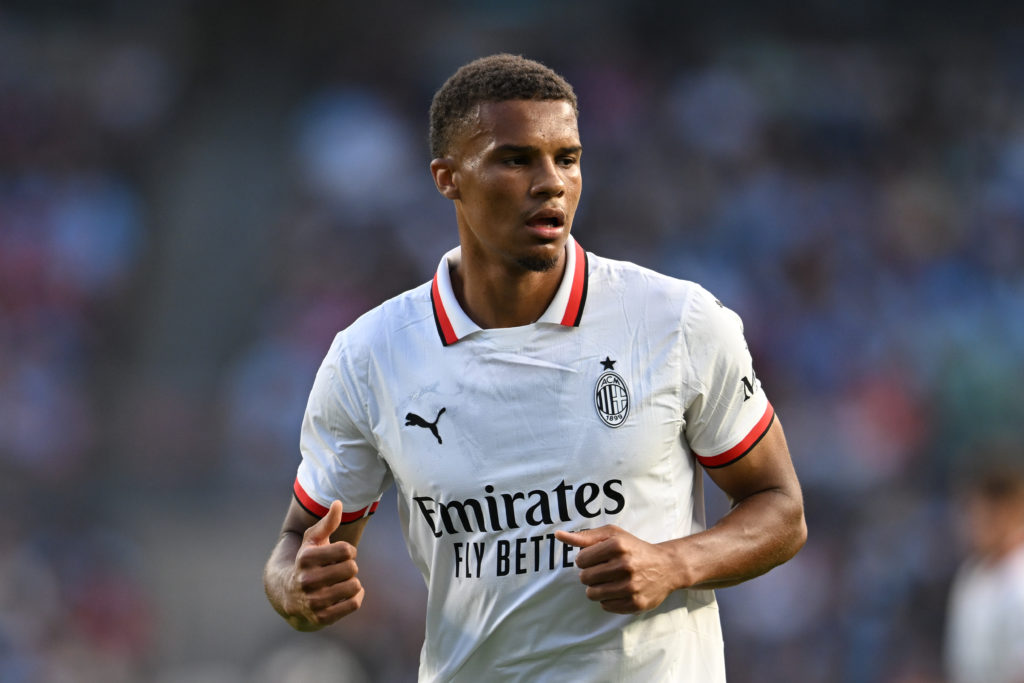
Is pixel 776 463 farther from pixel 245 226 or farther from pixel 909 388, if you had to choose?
pixel 245 226

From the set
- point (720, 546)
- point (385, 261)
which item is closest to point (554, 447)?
point (720, 546)

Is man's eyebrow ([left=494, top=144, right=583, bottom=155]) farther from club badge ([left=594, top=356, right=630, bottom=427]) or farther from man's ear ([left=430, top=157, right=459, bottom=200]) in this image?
club badge ([left=594, top=356, right=630, bottom=427])

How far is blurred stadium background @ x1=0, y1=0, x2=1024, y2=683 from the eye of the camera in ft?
31.1

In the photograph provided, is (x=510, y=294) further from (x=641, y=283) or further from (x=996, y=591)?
(x=996, y=591)

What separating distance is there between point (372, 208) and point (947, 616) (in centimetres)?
596

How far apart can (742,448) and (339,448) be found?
3.45 feet

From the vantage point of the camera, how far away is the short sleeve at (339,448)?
346 cm

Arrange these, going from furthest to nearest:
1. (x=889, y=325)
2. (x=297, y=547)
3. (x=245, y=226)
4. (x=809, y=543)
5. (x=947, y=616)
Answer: (x=245, y=226) < (x=889, y=325) < (x=809, y=543) < (x=947, y=616) < (x=297, y=547)

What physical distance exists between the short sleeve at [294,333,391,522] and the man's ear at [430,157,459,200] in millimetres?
490

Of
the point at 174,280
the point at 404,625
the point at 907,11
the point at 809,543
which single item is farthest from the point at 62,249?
the point at 907,11

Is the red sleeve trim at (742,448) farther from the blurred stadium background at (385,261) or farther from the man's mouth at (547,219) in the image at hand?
the blurred stadium background at (385,261)

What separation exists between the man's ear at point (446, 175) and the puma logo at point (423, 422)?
58 centimetres

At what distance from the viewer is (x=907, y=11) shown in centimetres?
1412

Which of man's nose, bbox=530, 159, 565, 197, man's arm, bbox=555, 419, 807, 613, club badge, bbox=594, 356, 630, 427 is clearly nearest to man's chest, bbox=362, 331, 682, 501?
club badge, bbox=594, 356, 630, 427
